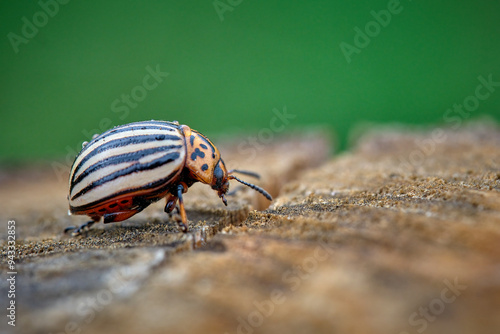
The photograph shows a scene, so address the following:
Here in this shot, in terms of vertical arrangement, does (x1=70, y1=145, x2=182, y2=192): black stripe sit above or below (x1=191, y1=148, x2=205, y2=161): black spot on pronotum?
above

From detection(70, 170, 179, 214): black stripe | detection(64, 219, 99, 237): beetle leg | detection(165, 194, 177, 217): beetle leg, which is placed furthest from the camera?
detection(64, 219, 99, 237): beetle leg

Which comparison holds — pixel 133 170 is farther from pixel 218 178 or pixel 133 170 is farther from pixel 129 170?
pixel 218 178

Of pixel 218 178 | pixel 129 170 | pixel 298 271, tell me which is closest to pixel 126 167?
pixel 129 170

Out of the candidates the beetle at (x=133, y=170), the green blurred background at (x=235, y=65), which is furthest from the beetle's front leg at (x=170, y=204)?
the green blurred background at (x=235, y=65)

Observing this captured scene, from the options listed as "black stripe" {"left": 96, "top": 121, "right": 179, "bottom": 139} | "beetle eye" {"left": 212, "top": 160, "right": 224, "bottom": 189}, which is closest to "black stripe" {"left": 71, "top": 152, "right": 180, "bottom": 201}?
"black stripe" {"left": 96, "top": 121, "right": 179, "bottom": 139}

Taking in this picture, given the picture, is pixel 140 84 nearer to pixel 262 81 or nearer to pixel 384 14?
pixel 262 81

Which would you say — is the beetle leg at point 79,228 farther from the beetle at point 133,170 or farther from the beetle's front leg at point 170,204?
the beetle's front leg at point 170,204

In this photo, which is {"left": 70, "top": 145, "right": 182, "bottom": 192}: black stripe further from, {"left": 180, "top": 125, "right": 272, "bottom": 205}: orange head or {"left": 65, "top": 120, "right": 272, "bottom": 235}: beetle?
{"left": 180, "top": 125, "right": 272, "bottom": 205}: orange head
